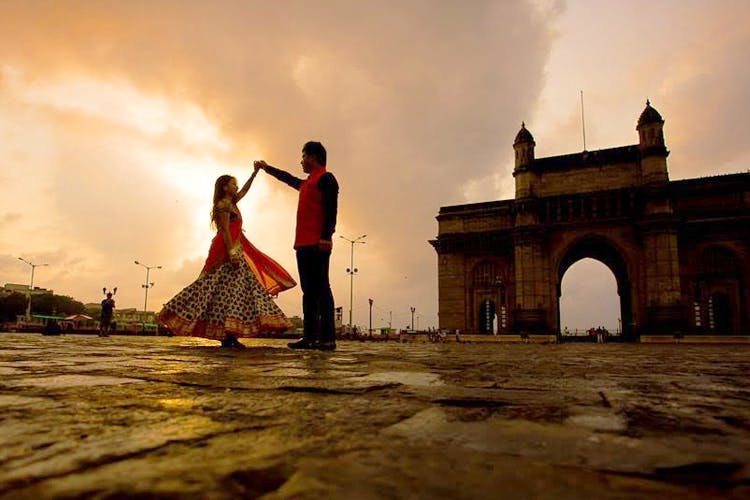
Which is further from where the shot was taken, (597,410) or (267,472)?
(597,410)

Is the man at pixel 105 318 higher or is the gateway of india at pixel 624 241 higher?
the gateway of india at pixel 624 241

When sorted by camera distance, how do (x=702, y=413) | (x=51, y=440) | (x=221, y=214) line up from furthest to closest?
(x=221, y=214) → (x=702, y=413) → (x=51, y=440)

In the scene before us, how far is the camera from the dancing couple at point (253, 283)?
5.57m

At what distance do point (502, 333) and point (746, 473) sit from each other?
3162 centimetres

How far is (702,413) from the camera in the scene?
5.01ft

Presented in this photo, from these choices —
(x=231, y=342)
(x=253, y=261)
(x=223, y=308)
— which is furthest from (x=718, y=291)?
(x=223, y=308)

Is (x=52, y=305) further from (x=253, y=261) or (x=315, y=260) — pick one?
(x=315, y=260)

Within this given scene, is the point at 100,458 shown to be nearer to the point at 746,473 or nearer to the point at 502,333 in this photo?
the point at 746,473

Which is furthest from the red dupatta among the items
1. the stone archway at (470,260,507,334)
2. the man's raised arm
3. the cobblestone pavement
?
the stone archway at (470,260,507,334)

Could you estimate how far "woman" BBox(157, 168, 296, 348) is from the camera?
559 centimetres

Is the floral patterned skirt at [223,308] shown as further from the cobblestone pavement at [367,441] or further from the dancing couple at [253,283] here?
the cobblestone pavement at [367,441]

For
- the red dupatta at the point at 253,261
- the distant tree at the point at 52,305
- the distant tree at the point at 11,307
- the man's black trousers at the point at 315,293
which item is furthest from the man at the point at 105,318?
the distant tree at the point at 52,305

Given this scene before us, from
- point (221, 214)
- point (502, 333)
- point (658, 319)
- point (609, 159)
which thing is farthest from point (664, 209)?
point (221, 214)

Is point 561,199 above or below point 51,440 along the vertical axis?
above
